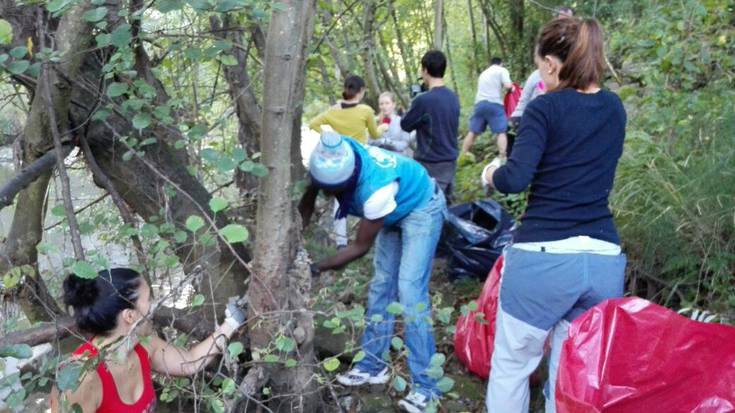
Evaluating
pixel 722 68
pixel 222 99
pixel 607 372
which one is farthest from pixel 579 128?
pixel 722 68

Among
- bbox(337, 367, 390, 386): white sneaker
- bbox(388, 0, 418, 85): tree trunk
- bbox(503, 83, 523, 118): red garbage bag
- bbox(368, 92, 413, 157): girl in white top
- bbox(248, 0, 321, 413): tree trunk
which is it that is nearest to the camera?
bbox(248, 0, 321, 413): tree trunk

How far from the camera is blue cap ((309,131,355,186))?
91.9 inches

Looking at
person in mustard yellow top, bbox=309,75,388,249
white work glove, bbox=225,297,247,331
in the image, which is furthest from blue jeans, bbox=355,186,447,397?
person in mustard yellow top, bbox=309,75,388,249

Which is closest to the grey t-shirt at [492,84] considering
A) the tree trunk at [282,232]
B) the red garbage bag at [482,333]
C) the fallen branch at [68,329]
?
the red garbage bag at [482,333]

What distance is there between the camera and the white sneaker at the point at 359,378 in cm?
308

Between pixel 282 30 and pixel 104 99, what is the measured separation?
72 cm

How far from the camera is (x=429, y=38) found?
10.0 m

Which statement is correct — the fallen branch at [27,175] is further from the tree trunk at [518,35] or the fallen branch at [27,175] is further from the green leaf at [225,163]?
the tree trunk at [518,35]

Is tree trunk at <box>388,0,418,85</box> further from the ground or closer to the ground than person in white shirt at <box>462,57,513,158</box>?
further from the ground

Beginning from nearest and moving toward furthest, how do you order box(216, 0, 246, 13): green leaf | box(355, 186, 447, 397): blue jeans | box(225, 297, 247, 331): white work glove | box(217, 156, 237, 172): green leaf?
box(216, 0, 246, 13): green leaf
box(217, 156, 237, 172): green leaf
box(225, 297, 247, 331): white work glove
box(355, 186, 447, 397): blue jeans

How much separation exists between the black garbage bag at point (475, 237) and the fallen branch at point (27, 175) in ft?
7.89

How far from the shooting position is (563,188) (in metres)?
2.04

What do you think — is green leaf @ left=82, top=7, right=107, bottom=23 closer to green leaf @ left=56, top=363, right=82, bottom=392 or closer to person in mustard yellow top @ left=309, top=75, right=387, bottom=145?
green leaf @ left=56, top=363, right=82, bottom=392

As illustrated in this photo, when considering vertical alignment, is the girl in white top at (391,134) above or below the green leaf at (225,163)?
below
